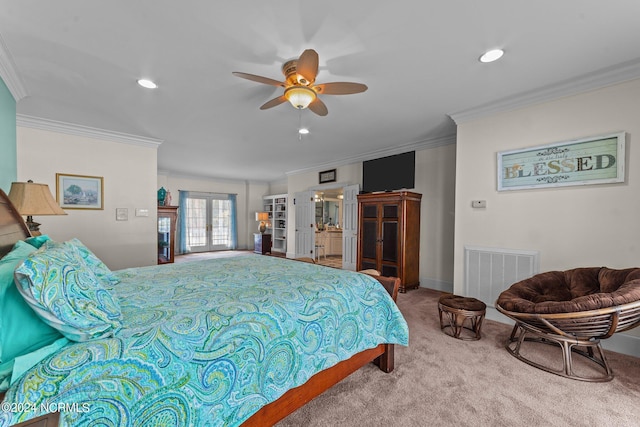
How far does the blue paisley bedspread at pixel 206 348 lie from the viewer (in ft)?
2.73

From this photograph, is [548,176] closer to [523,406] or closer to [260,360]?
[523,406]

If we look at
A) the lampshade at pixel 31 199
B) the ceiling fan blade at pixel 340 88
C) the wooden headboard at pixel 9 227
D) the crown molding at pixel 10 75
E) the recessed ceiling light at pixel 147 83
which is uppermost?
the recessed ceiling light at pixel 147 83

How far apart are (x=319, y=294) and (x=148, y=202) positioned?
3975 mm

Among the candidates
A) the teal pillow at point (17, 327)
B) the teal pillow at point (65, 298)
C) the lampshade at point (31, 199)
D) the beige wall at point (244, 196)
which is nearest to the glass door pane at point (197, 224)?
the beige wall at point (244, 196)

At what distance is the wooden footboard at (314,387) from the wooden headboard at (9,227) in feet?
5.69

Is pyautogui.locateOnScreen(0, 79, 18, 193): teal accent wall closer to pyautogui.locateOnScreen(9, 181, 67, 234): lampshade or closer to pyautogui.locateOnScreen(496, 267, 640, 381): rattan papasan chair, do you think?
pyautogui.locateOnScreen(9, 181, 67, 234): lampshade

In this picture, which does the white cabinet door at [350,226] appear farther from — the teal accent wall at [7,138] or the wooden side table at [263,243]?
the teal accent wall at [7,138]

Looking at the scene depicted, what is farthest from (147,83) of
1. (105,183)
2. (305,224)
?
(305,224)

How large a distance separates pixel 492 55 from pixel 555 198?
5.33 feet

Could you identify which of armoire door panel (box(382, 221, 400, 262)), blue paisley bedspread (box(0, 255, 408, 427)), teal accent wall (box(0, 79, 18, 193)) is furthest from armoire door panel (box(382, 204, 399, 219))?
teal accent wall (box(0, 79, 18, 193))

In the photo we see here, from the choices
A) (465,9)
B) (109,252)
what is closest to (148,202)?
(109,252)

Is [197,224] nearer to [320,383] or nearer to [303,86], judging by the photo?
[303,86]

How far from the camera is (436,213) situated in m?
4.46

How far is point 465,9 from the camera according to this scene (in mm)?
1627
